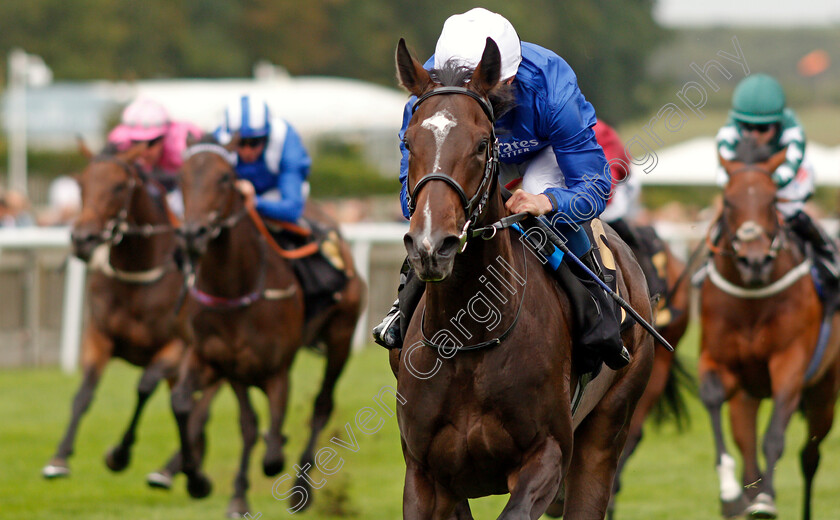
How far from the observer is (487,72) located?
353cm

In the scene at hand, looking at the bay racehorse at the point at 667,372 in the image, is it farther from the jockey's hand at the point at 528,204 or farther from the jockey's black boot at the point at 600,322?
the jockey's hand at the point at 528,204

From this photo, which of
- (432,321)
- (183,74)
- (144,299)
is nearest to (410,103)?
(432,321)

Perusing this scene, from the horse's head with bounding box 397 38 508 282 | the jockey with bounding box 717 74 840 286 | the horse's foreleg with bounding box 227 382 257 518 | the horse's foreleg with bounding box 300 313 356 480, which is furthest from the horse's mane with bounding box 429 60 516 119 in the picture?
the horse's foreleg with bounding box 300 313 356 480

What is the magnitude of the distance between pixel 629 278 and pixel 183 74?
3551cm

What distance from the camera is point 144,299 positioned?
25.5 ft

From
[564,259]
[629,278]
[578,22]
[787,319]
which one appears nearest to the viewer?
[564,259]

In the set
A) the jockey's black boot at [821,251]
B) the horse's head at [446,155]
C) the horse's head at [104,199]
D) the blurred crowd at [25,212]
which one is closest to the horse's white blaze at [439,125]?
the horse's head at [446,155]

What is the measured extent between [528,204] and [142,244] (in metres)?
4.66

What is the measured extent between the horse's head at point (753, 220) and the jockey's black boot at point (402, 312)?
307 cm

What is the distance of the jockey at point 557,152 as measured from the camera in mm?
3775

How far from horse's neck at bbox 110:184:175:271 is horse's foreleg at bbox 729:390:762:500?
12.0 ft

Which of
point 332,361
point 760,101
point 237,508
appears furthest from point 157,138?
point 760,101

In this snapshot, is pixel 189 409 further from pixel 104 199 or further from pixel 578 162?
pixel 578 162

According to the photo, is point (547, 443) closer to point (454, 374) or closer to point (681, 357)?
point (454, 374)
